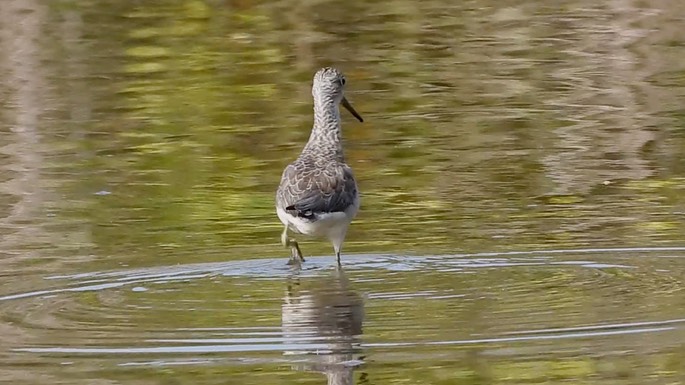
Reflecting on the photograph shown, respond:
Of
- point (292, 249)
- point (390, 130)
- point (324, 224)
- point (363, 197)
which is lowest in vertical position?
point (390, 130)

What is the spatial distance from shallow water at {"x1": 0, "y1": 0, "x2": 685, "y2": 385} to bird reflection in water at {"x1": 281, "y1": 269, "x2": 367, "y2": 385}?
0.02 m

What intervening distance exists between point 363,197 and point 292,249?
173cm

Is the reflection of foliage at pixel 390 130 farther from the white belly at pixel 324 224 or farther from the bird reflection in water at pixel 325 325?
the bird reflection in water at pixel 325 325

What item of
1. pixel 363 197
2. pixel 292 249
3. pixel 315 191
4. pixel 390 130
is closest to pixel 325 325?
pixel 315 191

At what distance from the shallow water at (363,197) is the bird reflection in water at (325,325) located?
0.02 meters

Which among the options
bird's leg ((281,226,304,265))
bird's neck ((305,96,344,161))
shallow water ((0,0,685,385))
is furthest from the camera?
bird's neck ((305,96,344,161))

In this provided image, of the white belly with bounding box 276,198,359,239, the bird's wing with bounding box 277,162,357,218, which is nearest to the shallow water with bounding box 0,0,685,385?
the white belly with bounding box 276,198,359,239

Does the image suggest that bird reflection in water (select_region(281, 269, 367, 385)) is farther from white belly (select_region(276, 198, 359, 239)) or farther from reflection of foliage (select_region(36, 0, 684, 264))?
reflection of foliage (select_region(36, 0, 684, 264))

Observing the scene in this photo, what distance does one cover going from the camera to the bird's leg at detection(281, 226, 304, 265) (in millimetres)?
10086

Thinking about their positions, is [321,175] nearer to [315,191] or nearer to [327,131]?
[315,191]

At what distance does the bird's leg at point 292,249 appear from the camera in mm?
10086

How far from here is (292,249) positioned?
1015 cm

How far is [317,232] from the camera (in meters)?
9.94

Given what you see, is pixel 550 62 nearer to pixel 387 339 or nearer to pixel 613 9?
pixel 613 9
